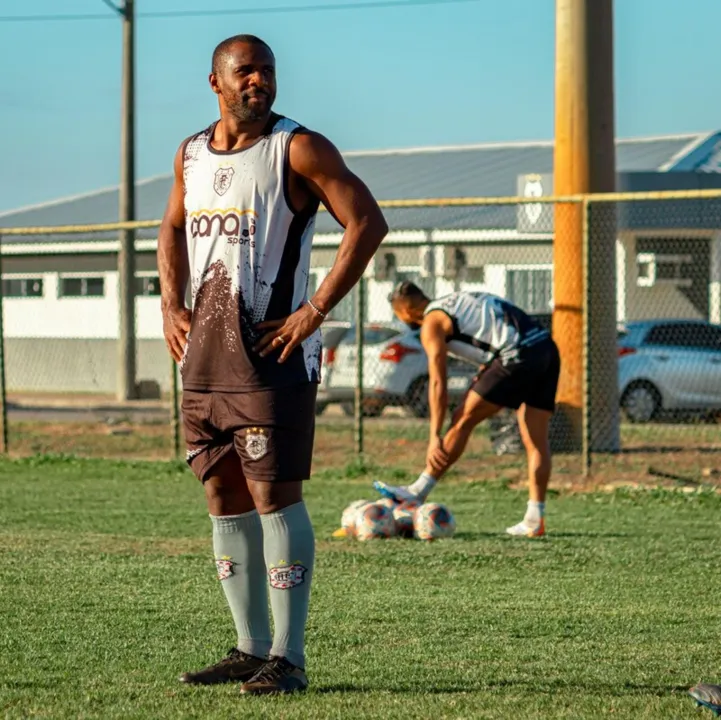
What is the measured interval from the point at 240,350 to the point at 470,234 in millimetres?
24633

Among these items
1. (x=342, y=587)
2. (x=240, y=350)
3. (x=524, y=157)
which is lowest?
(x=342, y=587)

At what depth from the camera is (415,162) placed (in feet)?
145

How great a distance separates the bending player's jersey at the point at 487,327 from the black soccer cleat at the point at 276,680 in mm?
5400

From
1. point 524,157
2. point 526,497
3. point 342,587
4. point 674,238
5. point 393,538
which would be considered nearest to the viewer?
point 342,587

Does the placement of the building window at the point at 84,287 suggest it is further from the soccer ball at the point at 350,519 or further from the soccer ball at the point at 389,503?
the soccer ball at the point at 350,519

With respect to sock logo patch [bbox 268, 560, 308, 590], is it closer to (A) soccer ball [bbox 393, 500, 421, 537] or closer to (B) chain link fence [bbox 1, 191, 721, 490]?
(A) soccer ball [bbox 393, 500, 421, 537]

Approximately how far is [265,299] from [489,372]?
537 centimetres

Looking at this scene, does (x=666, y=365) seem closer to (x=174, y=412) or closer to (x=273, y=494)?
(x=174, y=412)

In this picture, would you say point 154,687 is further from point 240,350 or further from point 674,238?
point 674,238

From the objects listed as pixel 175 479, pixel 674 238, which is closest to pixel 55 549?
pixel 175 479

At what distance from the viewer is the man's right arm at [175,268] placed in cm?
557

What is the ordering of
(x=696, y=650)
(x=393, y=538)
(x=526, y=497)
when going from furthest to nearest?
(x=526, y=497)
(x=393, y=538)
(x=696, y=650)

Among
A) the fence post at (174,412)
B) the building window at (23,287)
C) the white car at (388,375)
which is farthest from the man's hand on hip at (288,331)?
the building window at (23,287)

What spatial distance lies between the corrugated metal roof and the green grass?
21.0m
